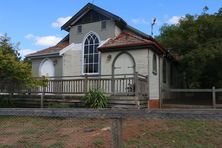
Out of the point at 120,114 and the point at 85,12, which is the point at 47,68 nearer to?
the point at 85,12

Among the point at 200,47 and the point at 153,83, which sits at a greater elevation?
the point at 200,47

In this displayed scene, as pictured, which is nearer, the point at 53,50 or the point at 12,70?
the point at 12,70

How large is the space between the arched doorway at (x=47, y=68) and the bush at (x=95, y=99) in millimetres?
5904

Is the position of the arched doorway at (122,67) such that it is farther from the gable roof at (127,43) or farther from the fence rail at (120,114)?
the fence rail at (120,114)

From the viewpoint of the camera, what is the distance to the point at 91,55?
20.0 meters

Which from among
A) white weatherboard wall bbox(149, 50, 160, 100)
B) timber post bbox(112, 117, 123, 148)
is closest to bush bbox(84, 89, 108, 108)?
white weatherboard wall bbox(149, 50, 160, 100)

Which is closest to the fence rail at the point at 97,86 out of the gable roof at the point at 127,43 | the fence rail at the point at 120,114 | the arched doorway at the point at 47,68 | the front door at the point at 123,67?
the front door at the point at 123,67

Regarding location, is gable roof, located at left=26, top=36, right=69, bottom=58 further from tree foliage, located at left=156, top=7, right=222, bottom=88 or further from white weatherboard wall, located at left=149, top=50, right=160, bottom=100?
tree foliage, located at left=156, top=7, right=222, bottom=88

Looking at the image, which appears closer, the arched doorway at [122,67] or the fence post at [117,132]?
the fence post at [117,132]

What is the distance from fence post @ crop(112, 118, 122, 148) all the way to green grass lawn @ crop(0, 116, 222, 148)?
9.63 ft

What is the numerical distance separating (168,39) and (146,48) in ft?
24.3

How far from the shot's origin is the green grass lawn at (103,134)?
8.24 meters

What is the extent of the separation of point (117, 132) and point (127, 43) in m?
13.1

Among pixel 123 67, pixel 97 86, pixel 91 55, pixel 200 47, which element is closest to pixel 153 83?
pixel 123 67
